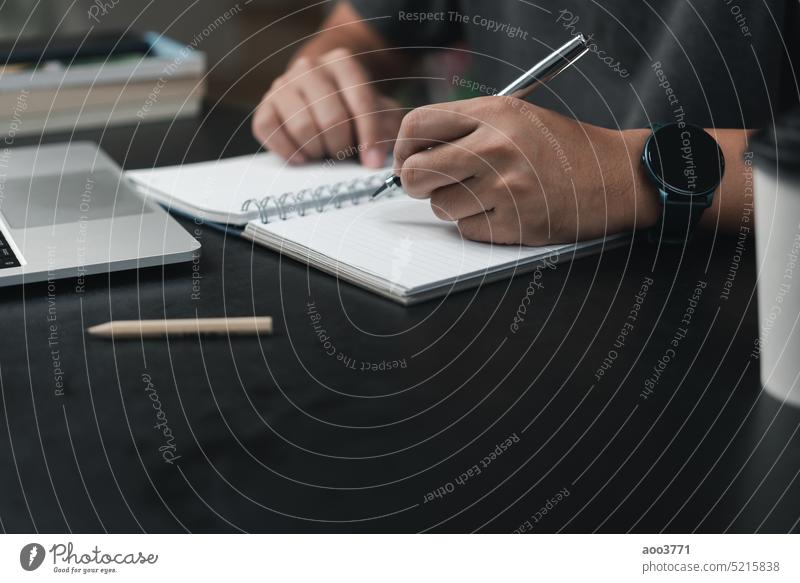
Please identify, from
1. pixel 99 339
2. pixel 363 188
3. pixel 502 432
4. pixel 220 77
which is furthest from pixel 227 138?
pixel 220 77

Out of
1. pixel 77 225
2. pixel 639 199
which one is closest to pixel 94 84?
pixel 77 225

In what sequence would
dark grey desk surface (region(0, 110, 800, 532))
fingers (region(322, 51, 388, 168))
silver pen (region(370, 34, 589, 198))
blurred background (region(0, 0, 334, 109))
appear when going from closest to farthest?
dark grey desk surface (region(0, 110, 800, 532)) → silver pen (region(370, 34, 589, 198)) → fingers (region(322, 51, 388, 168)) → blurred background (region(0, 0, 334, 109))

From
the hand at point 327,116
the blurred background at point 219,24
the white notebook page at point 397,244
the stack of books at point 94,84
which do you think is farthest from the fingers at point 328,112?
the blurred background at point 219,24

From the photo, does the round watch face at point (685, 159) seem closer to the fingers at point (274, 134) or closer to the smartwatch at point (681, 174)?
the smartwatch at point (681, 174)

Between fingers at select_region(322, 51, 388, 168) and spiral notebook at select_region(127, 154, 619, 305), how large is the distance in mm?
21

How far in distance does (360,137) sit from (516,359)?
1.28 feet

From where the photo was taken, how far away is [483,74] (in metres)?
1.11

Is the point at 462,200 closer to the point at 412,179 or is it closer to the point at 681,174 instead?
the point at 412,179

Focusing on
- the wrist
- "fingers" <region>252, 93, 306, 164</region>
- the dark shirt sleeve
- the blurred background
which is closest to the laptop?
"fingers" <region>252, 93, 306, 164</region>

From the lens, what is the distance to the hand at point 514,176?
58 cm

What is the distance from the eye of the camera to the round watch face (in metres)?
0.59

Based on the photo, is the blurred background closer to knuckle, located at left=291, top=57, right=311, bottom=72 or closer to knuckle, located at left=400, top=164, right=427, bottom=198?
knuckle, located at left=291, top=57, right=311, bottom=72

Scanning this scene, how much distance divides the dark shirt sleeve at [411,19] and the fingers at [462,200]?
0.53m

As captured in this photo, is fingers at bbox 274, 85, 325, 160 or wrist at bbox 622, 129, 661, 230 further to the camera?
fingers at bbox 274, 85, 325, 160
